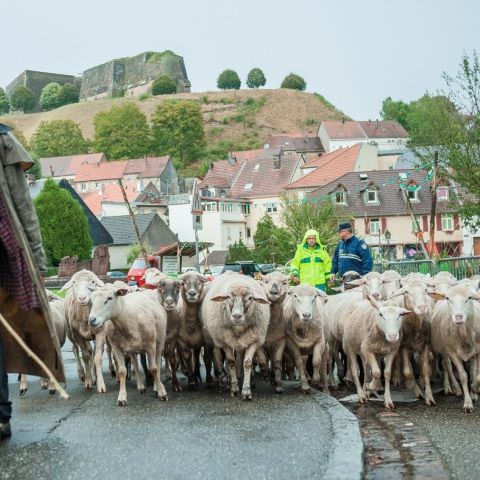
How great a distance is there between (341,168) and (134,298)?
84.8 meters

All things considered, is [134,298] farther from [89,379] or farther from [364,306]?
[364,306]

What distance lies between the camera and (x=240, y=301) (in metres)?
10.7

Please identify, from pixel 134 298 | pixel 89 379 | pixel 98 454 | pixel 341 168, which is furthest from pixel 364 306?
pixel 341 168

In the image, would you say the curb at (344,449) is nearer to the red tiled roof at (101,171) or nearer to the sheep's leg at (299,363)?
the sheep's leg at (299,363)

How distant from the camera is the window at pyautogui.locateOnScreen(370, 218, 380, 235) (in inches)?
2948

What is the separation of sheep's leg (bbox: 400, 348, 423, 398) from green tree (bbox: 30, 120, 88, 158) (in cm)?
15710

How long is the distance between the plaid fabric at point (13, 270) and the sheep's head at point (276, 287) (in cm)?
484

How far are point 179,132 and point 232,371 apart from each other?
483 ft

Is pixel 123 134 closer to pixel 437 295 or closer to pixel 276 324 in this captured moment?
pixel 276 324

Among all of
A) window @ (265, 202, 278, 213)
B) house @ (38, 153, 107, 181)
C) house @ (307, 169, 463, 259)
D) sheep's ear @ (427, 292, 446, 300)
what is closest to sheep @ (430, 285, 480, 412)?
sheep's ear @ (427, 292, 446, 300)

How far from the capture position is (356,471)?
623 centimetres

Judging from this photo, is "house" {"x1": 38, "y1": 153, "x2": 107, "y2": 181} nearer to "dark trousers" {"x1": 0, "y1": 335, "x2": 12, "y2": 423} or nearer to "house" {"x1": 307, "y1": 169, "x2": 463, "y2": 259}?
"house" {"x1": 307, "y1": 169, "x2": 463, "y2": 259}

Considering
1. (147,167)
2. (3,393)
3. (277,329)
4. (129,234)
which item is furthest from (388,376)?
(147,167)

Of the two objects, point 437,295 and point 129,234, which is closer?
point 437,295
